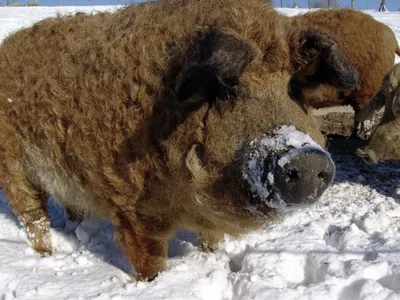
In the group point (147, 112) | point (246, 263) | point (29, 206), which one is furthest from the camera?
point (29, 206)

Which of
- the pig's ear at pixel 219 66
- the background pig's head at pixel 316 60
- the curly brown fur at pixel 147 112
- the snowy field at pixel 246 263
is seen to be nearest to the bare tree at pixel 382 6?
the snowy field at pixel 246 263

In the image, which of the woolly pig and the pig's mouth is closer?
the pig's mouth

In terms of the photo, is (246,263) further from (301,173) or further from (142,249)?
(301,173)

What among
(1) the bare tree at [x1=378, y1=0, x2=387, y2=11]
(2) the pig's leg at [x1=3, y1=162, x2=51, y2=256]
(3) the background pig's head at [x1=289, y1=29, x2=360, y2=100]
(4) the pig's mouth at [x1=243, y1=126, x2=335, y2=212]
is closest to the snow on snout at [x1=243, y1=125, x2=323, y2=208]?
(4) the pig's mouth at [x1=243, y1=126, x2=335, y2=212]

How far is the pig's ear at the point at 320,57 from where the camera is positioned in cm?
244

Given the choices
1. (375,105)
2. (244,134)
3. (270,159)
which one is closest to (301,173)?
(270,159)

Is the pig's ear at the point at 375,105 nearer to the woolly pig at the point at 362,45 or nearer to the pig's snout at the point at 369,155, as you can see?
the pig's snout at the point at 369,155

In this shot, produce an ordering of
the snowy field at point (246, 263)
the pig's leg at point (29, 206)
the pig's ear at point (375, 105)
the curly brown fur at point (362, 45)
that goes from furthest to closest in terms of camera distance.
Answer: the curly brown fur at point (362, 45) → the pig's ear at point (375, 105) → the pig's leg at point (29, 206) → the snowy field at point (246, 263)

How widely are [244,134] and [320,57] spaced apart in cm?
65

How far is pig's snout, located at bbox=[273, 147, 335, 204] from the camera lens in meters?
1.98

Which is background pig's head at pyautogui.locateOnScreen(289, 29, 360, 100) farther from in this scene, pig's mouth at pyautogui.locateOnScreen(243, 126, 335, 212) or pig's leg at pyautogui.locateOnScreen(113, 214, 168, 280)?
pig's leg at pyautogui.locateOnScreen(113, 214, 168, 280)

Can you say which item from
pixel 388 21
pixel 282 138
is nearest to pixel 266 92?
pixel 282 138

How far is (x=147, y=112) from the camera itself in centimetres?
268

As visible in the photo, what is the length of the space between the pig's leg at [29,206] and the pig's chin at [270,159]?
89.8 inches
